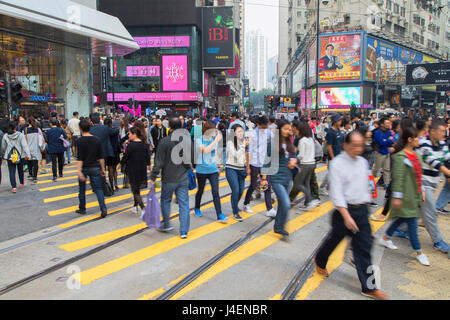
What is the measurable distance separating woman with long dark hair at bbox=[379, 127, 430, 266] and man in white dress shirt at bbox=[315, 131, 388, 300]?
871 millimetres

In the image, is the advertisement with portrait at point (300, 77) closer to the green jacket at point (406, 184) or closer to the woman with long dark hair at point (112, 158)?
the woman with long dark hair at point (112, 158)

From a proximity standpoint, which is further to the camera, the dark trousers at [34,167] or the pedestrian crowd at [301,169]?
the dark trousers at [34,167]

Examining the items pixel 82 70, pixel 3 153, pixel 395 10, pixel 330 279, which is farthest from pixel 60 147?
pixel 395 10

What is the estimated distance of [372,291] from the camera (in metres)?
3.97

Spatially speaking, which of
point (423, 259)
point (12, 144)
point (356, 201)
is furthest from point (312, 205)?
point (12, 144)

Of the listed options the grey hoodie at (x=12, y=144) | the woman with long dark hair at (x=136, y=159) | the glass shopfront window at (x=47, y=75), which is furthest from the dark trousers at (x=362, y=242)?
the glass shopfront window at (x=47, y=75)

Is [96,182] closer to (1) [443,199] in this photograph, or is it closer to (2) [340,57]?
(1) [443,199]

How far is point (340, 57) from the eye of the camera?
44.2 meters

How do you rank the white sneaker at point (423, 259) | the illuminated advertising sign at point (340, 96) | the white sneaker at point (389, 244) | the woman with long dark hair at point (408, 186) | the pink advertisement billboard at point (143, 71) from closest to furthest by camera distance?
the woman with long dark hair at point (408, 186) < the white sneaker at point (423, 259) < the white sneaker at point (389, 244) < the illuminated advertising sign at point (340, 96) < the pink advertisement billboard at point (143, 71)

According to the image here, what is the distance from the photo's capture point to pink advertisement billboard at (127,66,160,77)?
44969 mm

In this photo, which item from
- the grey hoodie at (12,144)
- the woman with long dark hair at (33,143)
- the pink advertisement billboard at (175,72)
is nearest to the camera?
the grey hoodie at (12,144)

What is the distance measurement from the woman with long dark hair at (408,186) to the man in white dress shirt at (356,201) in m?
0.87

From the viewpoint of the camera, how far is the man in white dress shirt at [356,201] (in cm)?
398
